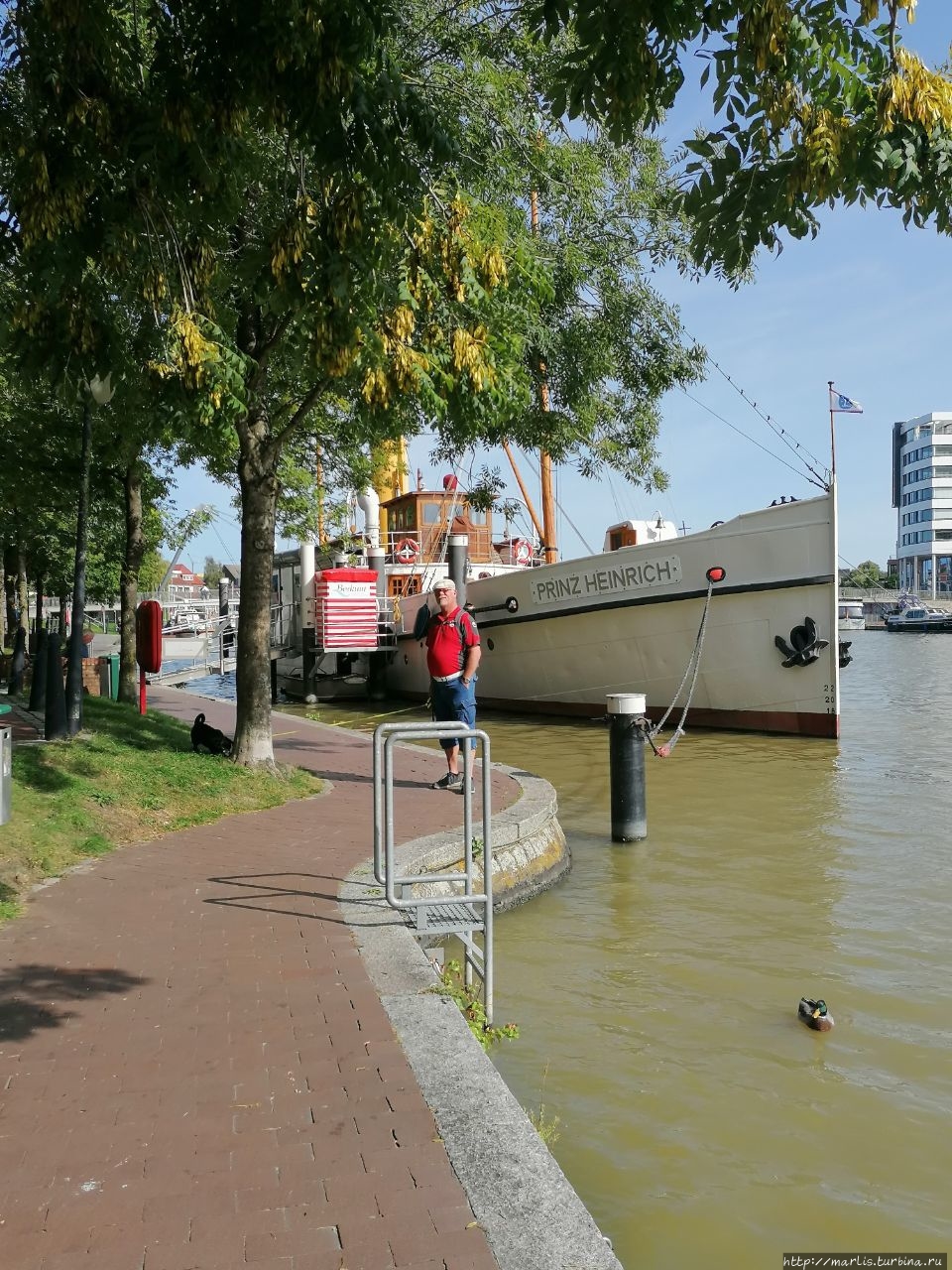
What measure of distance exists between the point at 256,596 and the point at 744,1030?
Result: 19.6ft

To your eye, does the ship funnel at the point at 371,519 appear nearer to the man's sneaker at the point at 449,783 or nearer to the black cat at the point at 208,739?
the black cat at the point at 208,739

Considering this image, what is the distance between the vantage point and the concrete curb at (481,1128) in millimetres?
2496

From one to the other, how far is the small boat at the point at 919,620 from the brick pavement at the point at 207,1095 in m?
82.2

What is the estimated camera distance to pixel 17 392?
14617 mm

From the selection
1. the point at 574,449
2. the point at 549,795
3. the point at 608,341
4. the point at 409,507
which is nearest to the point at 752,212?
the point at 549,795

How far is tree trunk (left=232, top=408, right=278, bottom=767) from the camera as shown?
9.19 meters

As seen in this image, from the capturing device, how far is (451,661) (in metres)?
8.87

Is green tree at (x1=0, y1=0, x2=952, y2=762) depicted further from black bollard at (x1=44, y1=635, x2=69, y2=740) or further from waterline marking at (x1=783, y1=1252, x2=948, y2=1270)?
waterline marking at (x1=783, y1=1252, x2=948, y2=1270)

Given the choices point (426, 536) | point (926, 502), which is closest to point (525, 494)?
point (426, 536)

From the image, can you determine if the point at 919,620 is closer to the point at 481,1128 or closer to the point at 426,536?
the point at 426,536

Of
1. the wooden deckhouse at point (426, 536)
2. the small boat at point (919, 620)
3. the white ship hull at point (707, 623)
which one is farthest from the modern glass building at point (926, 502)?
the white ship hull at point (707, 623)

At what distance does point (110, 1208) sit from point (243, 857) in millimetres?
3889

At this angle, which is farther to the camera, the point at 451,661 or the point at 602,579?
the point at 602,579

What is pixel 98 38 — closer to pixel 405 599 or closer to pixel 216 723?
pixel 216 723
